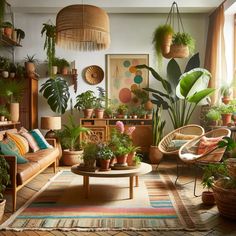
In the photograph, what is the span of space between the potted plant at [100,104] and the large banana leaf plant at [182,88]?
3.50 ft

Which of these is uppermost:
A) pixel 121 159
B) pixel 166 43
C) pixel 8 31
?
pixel 8 31

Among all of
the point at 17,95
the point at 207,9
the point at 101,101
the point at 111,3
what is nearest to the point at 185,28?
the point at 207,9

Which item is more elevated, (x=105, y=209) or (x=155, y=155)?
(x=155, y=155)

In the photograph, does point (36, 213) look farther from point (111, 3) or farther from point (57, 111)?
point (111, 3)

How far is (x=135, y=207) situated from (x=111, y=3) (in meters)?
4.55

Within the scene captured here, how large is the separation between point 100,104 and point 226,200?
4.11 meters

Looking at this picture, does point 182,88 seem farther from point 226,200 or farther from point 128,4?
point 226,200

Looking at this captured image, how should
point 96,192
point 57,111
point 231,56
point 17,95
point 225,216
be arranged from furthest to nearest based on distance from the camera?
point 57,111, point 231,56, point 17,95, point 96,192, point 225,216

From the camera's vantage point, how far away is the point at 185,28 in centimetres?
670

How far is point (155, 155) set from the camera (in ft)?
19.5

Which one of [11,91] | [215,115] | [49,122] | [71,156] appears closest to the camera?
[215,115]

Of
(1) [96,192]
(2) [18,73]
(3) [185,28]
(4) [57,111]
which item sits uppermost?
(3) [185,28]

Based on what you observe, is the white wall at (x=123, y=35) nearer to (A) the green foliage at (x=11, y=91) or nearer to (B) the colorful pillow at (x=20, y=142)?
(A) the green foliage at (x=11, y=91)

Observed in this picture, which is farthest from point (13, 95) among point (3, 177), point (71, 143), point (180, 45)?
point (180, 45)
